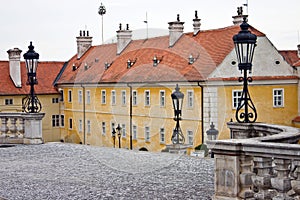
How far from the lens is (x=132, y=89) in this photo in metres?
45.2

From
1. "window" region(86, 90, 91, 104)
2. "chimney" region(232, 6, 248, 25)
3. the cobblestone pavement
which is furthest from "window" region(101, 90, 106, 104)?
the cobblestone pavement

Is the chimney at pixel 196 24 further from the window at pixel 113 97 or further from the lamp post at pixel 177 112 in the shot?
the lamp post at pixel 177 112

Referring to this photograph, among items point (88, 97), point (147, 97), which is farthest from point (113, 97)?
point (147, 97)

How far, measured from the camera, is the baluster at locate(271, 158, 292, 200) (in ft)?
20.1

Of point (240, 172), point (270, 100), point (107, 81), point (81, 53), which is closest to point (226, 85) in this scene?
point (270, 100)

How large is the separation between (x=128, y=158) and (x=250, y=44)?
3910 millimetres

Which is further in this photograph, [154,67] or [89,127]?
[89,127]

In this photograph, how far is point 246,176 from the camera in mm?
6699

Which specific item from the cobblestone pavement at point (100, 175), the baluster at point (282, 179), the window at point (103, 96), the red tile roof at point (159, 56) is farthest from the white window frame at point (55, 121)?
the baluster at point (282, 179)

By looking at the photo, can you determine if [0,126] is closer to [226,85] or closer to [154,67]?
[226,85]

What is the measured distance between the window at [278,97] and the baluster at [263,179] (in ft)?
107

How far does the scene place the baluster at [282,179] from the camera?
20.1ft

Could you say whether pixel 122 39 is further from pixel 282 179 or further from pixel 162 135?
pixel 282 179

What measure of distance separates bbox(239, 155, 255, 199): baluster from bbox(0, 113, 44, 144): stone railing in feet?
32.1
